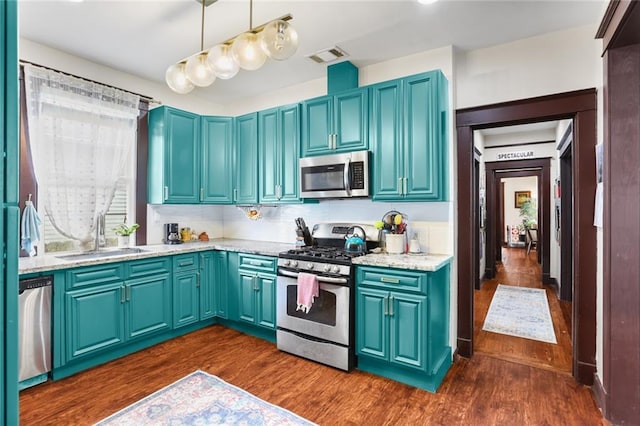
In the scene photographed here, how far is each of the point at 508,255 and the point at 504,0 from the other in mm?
8774

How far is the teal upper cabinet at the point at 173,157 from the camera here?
12.1ft

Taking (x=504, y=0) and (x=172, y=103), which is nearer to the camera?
(x=504, y=0)

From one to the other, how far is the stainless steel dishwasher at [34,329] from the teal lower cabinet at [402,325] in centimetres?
237

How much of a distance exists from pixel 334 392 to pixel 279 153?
236cm

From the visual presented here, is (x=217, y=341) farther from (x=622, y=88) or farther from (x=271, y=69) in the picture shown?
(x=622, y=88)

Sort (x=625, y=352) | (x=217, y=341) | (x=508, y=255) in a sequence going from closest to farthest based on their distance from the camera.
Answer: (x=625, y=352) → (x=217, y=341) → (x=508, y=255)

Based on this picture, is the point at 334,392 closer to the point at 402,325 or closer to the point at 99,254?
the point at 402,325

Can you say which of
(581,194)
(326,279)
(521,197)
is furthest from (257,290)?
(521,197)

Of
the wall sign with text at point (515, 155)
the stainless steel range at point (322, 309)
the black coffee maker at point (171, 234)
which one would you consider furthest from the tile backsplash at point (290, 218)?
the wall sign with text at point (515, 155)

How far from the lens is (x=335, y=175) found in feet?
10.6

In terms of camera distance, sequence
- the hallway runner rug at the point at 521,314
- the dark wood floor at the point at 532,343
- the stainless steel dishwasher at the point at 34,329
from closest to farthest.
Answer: the stainless steel dishwasher at the point at 34,329 < the dark wood floor at the point at 532,343 < the hallway runner rug at the point at 521,314

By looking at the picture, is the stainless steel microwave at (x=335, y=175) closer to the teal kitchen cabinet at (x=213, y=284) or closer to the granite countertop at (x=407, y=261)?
the granite countertop at (x=407, y=261)

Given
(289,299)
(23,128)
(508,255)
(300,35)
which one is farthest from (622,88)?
(508,255)

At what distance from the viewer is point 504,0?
235 centimetres
